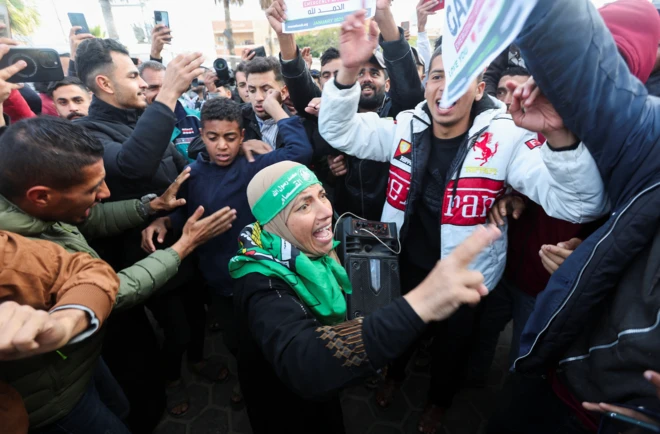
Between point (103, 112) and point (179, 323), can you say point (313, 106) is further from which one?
point (179, 323)

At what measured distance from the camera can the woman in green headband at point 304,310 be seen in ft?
3.11

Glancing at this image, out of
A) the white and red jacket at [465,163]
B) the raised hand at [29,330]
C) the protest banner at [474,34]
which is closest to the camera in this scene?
the protest banner at [474,34]

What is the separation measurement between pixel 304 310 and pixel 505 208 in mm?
1357

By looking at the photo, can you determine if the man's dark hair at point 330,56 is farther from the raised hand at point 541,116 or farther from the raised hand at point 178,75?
the raised hand at point 541,116

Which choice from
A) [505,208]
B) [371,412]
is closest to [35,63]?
[505,208]

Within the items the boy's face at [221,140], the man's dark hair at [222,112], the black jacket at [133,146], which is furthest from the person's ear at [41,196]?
the man's dark hair at [222,112]

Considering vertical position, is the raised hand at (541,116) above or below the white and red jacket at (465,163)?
above

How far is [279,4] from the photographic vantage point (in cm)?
211

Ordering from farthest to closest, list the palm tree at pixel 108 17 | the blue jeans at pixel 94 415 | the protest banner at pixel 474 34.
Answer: the palm tree at pixel 108 17, the blue jeans at pixel 94 415, the protest banner at pixel 474 34

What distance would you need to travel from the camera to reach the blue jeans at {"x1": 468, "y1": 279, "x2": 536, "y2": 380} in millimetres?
2109

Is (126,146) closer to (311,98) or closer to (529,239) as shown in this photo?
(311,98)

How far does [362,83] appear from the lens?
315 centimetres

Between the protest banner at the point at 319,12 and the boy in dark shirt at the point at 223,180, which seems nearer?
Result: the protest banner at the point at 319,12

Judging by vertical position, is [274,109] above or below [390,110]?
above
